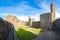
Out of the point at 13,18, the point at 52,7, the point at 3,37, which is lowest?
the point at 3,37

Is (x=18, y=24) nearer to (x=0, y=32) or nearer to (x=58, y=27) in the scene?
(x=58, y=27)

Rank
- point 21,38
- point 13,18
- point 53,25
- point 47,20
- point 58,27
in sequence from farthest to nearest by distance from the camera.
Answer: point 47,20 → point 53,25 → point 58,27 → point 13,18 → point 21,38

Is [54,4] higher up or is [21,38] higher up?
[54,4]

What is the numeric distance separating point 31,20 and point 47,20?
23.9 ft

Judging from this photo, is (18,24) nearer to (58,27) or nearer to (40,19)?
(58,27)

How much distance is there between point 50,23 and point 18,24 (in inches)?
727

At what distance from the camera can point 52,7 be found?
54.6 m

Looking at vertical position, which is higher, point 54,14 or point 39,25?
point 54,14

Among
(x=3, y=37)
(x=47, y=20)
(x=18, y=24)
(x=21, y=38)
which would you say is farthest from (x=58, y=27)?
(x=3, y=37)

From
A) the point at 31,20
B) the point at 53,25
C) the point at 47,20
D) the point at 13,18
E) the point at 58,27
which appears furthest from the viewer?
the point at 31,20

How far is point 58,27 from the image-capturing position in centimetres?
4669

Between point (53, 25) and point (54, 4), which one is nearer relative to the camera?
point (53, 25)

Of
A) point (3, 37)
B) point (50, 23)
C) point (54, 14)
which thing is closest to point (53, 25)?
point (50, 23)

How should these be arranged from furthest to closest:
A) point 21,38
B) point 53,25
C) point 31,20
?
1. point 31,20
2. point 53,25
3. point 21,38
